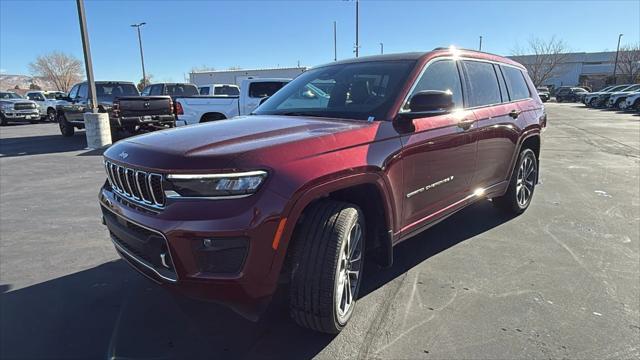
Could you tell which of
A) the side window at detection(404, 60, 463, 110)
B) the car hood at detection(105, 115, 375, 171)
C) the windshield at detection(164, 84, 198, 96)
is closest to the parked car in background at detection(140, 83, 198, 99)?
the windshield at detection(164, 84, 198, 96)

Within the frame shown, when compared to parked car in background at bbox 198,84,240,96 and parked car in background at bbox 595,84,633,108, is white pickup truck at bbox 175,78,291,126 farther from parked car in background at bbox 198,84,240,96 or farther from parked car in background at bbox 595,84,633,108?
parked car in background at bbox 595,84,633,108

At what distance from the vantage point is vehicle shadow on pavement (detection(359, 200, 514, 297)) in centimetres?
367

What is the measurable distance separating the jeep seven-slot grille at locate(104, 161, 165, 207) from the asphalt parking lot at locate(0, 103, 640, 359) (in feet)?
3.14

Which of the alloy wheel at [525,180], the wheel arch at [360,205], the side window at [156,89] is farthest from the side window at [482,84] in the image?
the side window at [156,89]

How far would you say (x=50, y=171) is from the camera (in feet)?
28.0

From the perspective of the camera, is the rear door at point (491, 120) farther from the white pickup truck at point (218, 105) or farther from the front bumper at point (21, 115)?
the front bumper at point (21, 115)

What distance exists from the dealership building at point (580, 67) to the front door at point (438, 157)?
84.1 m

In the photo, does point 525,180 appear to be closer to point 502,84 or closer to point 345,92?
point 502,84

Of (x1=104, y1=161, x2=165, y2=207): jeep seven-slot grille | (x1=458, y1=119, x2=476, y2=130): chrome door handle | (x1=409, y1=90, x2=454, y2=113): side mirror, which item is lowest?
(x1=104, y1=161, x2=165, y2=207): jeep seven-slot grille

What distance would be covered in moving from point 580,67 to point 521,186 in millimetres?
94867

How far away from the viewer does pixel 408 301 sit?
3211mm

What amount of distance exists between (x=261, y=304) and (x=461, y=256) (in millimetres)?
2412

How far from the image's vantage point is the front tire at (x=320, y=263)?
2438 millimetres

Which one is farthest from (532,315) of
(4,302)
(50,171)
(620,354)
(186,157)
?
(50,171)
